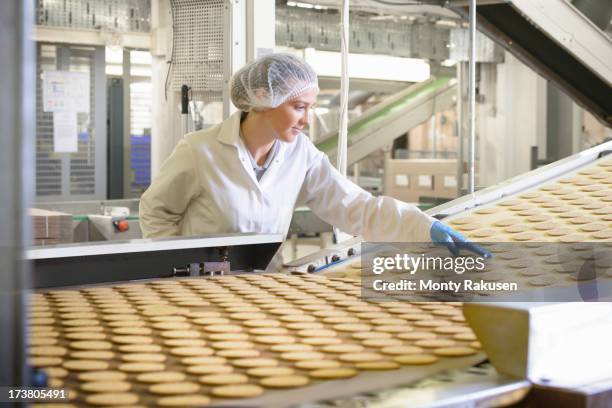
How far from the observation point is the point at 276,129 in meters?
2.91

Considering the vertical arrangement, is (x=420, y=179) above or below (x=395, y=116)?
below

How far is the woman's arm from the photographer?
9.64 ft

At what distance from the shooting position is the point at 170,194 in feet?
9.69

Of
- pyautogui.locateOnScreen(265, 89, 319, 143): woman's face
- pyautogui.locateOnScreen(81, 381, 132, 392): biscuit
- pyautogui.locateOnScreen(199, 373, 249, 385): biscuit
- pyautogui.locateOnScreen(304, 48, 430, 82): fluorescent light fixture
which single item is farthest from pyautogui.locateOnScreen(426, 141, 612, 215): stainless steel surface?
pyautogui.locateOnScreen(304, 48, 430, 82): fluorescent light fixture

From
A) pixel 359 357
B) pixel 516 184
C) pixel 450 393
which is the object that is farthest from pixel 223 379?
pixel 516 184

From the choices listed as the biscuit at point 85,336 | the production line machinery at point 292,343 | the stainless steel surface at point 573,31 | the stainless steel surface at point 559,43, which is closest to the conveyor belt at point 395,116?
the stainless steel surface at point 559,43

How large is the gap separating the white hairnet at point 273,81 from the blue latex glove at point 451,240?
0.75m

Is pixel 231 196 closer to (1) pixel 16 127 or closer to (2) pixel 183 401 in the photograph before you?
(2) pixel 183 401

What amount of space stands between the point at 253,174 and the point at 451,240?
796mm

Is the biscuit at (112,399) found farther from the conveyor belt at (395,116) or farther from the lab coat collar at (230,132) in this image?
the conveyor belt at (395,116)

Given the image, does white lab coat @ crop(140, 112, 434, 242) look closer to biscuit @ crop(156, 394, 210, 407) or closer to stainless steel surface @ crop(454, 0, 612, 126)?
biscuit @ crop(156, 394, 210, 407)

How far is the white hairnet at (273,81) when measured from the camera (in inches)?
115

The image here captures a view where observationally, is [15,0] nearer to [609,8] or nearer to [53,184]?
[609,8]

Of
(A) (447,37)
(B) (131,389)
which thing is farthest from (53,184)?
(B) (131,389)
